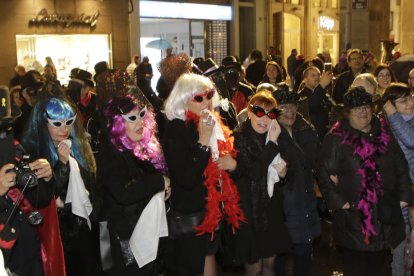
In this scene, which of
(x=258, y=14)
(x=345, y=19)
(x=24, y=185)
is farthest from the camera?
(x=345, y=19)

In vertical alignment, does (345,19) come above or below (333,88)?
above

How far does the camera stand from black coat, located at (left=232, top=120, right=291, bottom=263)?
4484 mm

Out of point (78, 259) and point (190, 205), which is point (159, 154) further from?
point (78, 259)

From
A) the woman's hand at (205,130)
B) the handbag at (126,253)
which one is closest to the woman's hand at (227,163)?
the woman's hand at (205,130)

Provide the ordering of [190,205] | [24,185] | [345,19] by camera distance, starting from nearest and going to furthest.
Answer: [24,185]
[190,205]
[345,19]

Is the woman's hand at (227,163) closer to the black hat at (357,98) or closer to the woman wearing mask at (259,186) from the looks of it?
the woman wearing mask at (259,186)

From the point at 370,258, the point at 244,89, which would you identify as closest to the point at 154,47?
the point at 244,89

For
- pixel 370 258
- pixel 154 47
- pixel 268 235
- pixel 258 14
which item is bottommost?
pixel 370 258

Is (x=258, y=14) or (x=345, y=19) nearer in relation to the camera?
(x=258, y=14)

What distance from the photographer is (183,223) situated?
4.18 m

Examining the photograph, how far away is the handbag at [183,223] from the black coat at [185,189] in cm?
3

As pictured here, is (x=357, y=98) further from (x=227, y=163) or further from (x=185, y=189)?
(x=185, y=189)

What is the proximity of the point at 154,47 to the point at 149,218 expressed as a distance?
14410mm

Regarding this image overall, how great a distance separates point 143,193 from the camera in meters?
3.87
